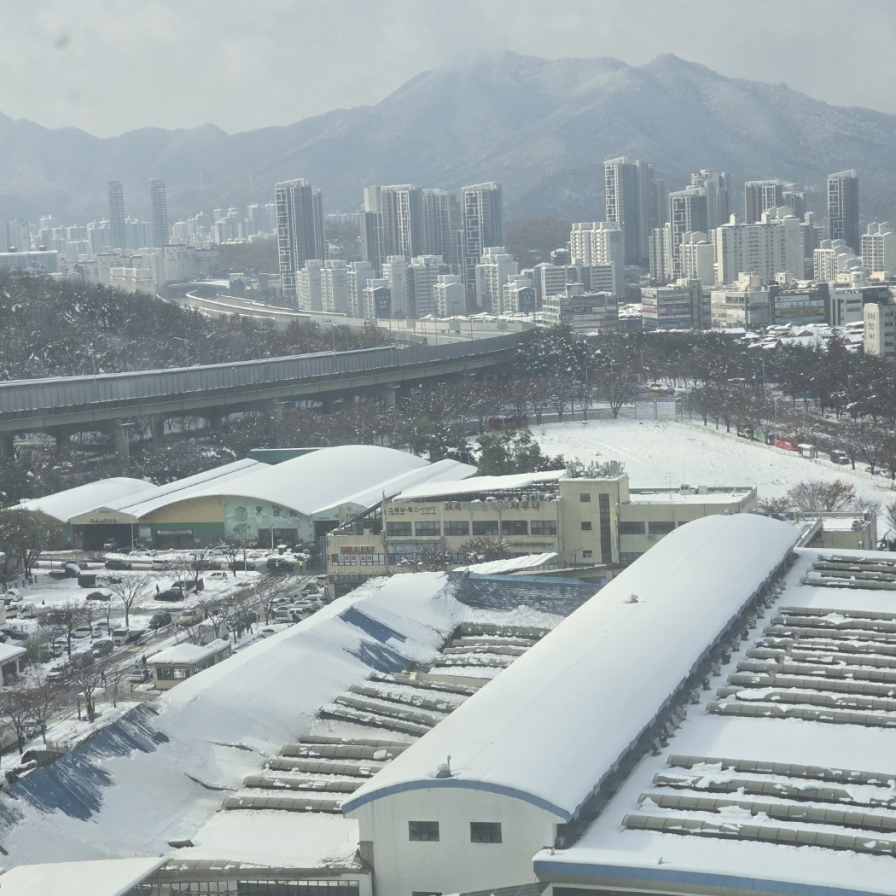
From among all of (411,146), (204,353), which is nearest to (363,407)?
(204,353)

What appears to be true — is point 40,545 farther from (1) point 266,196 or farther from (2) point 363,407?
(1) point 266,196

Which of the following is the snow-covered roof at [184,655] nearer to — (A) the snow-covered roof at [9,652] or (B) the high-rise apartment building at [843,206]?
(A) the snow-covered roof at [9,652]

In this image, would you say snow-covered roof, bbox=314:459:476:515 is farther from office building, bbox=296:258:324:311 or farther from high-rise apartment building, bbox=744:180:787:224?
high-rise apartment building, bbox=744:180:787:224

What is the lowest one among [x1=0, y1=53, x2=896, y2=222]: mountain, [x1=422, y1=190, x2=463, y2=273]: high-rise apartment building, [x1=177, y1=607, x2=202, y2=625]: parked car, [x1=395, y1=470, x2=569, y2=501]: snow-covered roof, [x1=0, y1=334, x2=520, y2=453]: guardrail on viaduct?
[x1=177, y1=607, x2=202, y2=625]: parked car

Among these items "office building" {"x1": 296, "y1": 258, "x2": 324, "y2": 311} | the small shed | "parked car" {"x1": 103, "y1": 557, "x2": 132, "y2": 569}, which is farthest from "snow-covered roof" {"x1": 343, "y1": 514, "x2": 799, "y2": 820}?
"office building" {"x1": 296, "y1": 258, "x2": 324, "y2": 311}

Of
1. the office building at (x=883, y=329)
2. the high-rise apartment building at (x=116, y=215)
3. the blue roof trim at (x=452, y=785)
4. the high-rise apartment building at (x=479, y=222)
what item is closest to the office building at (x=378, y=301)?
the high-rise apartment building at (x=479, y=222)

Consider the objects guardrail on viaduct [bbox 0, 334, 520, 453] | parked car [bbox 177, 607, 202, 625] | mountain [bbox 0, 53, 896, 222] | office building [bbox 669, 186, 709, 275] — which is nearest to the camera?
parked car [bbox 177, 607, 202, 625]

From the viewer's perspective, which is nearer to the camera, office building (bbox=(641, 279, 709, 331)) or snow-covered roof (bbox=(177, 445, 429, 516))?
snow-covered roof (bbox=(177, 445, 429, 516))
